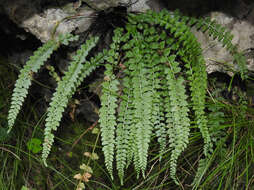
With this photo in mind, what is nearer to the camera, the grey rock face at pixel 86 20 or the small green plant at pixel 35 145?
the grey rock face at pixel 86 20

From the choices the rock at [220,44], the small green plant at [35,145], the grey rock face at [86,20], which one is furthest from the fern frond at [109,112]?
the small green plant at [35,145]

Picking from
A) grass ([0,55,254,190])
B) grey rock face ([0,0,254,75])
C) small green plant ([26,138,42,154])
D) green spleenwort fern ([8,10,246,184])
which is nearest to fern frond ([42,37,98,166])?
green spleenwort fern ([8,10,246,184])

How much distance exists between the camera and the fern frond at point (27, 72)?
6.59 feet

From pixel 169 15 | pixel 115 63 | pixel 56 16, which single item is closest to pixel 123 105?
pixel 115 63

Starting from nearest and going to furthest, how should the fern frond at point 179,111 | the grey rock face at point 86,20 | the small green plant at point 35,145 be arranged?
the fern frond at point 179,111, the grey rock face at point 86,20, the small green plant at point 35,145

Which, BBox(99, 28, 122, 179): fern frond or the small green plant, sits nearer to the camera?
BBox(99, 28, 122, 179): fern frond

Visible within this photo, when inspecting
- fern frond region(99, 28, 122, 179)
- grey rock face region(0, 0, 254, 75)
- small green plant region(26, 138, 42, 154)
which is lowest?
small green plant region(26, 138, 42, 154)

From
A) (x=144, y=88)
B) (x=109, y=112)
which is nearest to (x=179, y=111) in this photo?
(x=144, y=88)

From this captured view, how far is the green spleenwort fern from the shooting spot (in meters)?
2.00

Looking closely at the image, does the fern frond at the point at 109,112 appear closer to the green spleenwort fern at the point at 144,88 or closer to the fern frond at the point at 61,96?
the green spleenwort fern at the point at 144,88

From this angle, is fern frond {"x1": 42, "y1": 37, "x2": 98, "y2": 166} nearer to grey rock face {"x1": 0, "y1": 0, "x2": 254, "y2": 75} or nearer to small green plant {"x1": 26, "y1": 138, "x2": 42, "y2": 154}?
grey rock face {"x1": 0, "y1": 0, "x2": 254, "y2": 75}

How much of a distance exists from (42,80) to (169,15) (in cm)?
156

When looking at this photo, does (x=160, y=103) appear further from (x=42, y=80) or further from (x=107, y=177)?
(x=42, y=80)

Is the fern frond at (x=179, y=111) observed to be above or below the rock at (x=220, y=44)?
below
